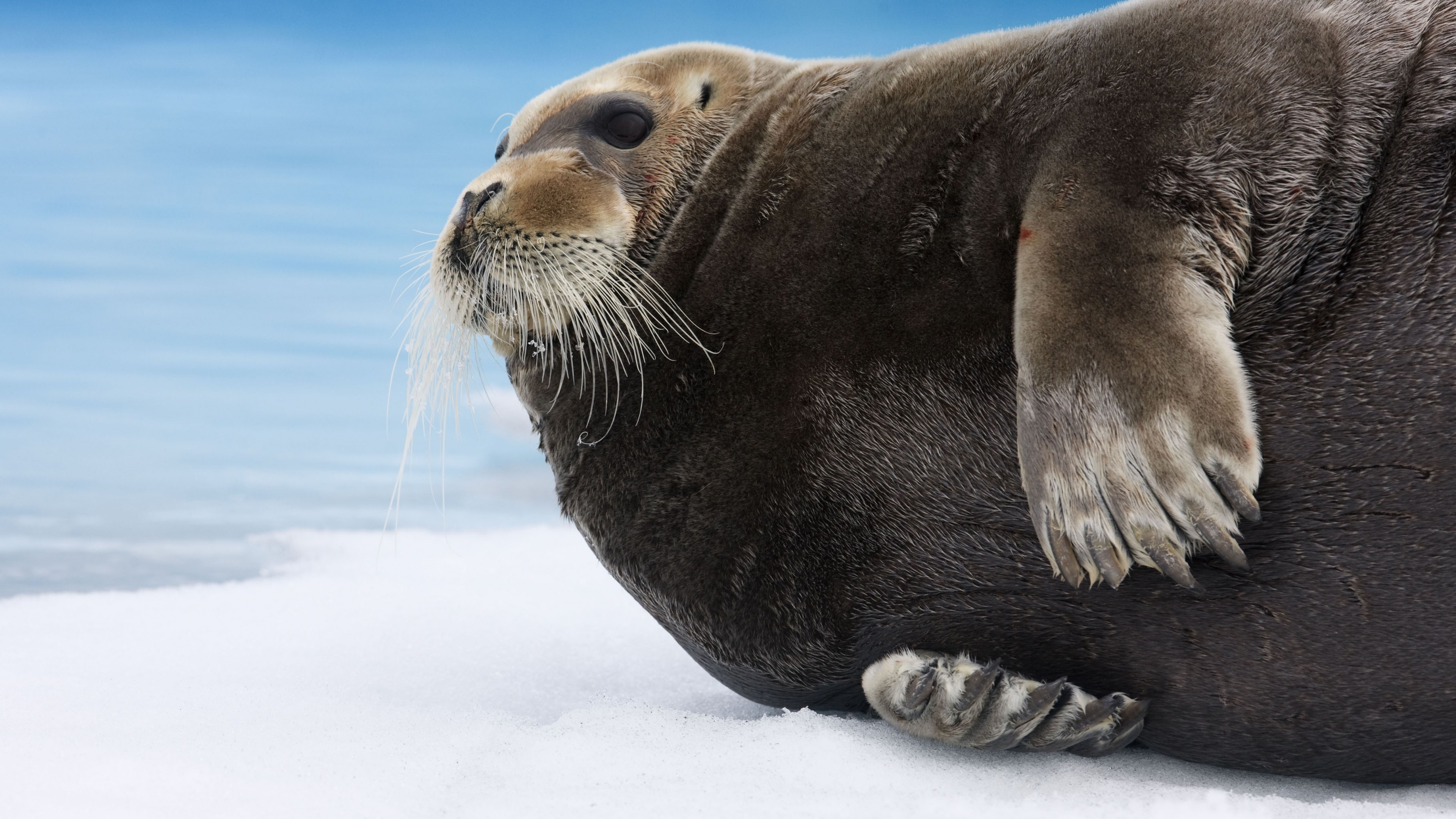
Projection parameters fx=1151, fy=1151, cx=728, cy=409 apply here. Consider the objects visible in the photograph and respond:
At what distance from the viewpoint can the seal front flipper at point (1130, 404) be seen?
80.6 inches

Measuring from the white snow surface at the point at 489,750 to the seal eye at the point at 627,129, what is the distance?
1.47 metres

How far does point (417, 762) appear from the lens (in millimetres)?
2422

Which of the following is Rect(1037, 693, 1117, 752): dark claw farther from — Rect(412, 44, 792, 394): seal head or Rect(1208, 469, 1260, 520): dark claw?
Rect(412, 44, 792, 394): seal head

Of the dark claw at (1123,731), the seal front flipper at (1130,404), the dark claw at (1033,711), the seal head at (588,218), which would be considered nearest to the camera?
the seal front flipper at (1130,404)

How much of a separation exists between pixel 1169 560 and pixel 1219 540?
0.32 feet

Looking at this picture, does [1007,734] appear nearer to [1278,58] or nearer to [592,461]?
[592,461]

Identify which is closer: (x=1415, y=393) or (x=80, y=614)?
(x=1415, y=393)

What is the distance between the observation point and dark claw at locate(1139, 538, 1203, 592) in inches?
Answer: 81.7

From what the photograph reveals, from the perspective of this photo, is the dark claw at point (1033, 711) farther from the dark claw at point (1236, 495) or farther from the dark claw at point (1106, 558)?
the dark claw at point (1236, 495)

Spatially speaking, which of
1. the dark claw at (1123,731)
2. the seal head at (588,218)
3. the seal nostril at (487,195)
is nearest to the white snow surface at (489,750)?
the dark claw at (1123,731)

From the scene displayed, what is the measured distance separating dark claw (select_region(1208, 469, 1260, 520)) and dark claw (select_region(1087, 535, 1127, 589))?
0.22 meters

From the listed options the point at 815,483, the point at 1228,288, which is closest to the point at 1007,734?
the point at 815,483

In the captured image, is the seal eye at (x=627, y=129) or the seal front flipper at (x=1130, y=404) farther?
the seal eye at (x=627, y=129)

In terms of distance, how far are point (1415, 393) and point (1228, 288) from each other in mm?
415
